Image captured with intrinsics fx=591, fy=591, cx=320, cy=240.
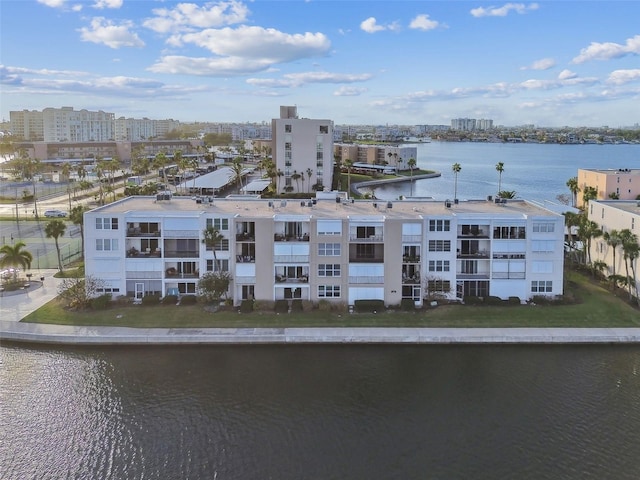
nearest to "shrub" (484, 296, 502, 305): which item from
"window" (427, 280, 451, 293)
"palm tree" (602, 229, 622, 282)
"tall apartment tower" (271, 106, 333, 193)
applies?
"window" (427, 280, 451, 293)

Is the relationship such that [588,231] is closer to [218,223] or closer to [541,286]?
[541,286]

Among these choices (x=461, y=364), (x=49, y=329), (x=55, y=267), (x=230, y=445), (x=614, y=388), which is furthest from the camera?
(x=55, y=267)

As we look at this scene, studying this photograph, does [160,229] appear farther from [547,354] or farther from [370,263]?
[547,354]

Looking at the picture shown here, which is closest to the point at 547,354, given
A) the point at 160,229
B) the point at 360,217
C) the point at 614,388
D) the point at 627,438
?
the point at 614,388

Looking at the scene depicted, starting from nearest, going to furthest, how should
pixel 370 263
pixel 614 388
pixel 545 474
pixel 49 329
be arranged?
pixel 545 474 < pixel 614 388 < pixel 49 329 < pixel 370 263

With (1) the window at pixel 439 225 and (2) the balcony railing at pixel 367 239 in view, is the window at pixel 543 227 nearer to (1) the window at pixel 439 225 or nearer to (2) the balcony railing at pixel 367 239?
(1) the window at pixel 439 225

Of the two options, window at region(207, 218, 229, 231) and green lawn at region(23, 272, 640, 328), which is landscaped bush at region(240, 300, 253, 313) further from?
window at region(207, 218, 229, 231)

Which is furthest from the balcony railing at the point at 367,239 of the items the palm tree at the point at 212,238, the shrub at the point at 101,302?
the shrub at the point at 101,302

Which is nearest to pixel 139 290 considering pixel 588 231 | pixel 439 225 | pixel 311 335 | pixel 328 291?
pixel 328 291
